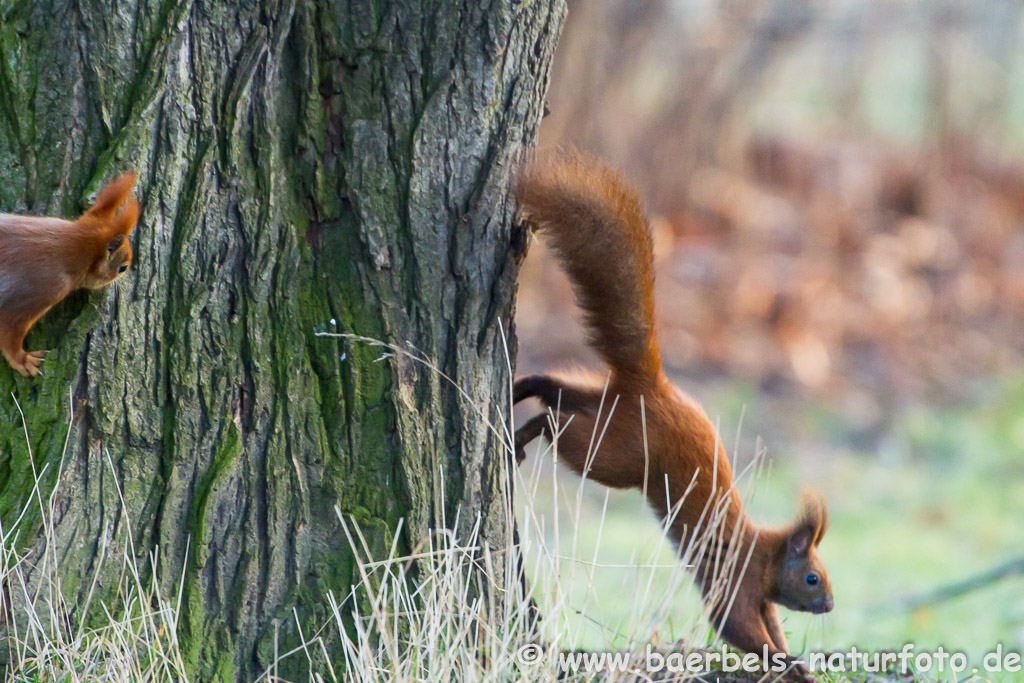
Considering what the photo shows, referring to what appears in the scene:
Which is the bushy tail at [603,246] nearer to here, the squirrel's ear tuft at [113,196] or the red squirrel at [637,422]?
the red squirrel at [637,422]

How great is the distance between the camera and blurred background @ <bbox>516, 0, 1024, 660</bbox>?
6609 millimetres

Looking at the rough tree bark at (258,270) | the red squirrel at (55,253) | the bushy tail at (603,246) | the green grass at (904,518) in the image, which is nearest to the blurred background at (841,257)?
the green grass at (904,518)

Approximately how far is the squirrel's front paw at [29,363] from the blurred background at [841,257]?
11.5 feet

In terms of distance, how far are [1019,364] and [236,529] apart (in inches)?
322

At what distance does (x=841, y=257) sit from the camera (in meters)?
9.57

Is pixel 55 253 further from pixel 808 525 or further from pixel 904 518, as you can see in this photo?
pixel 904 518

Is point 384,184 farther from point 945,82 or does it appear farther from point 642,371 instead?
point 945,82

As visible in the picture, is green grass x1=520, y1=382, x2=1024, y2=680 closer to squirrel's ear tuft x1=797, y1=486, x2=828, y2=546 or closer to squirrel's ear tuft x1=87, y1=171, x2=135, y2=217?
squirrel's ear tuft x1=797, y1=486, x2=828, y2=546

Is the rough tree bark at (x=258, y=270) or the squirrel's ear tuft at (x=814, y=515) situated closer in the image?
the rough tree bark at (x=258, y=270)

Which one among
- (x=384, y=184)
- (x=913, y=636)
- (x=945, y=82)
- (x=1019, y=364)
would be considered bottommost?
(x=913, y=636)

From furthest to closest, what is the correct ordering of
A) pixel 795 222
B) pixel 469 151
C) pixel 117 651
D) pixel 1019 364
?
pixel 795 222 → pixel 1019 364 → pixel 469 151 → pixel 117 651

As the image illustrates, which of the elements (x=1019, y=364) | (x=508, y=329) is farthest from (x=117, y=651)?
(x=1019, y=364)

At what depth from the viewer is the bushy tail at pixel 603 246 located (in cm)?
234

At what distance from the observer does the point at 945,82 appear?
427 inches
